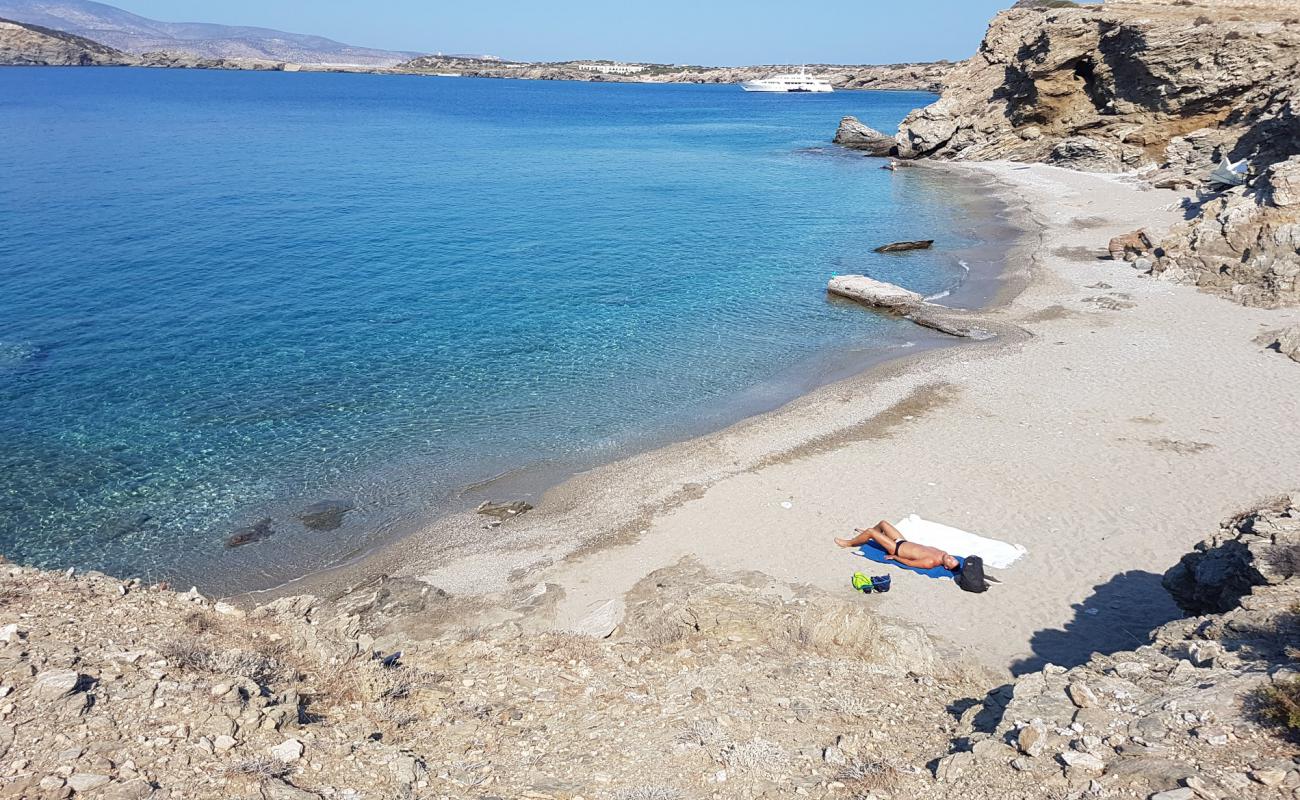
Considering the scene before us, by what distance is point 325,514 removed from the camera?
16.6m

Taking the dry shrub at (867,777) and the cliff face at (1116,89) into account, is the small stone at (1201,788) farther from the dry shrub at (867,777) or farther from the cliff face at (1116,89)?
the cliff face at (1116,89)

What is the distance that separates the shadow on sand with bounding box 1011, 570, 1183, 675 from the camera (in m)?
11.4

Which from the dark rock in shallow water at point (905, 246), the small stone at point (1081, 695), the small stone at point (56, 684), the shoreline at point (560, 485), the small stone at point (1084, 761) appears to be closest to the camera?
the small stone at point (1084, 761)

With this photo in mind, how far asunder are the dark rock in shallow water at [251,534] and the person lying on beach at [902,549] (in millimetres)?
11169

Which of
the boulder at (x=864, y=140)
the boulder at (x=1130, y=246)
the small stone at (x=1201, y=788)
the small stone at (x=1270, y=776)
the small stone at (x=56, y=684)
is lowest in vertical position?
the small stone at (x=56, y=684)

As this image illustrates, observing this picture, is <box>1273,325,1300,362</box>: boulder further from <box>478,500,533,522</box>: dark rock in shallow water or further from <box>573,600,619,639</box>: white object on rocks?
<box>478,500,533,522</box>: dark rock in shallow water

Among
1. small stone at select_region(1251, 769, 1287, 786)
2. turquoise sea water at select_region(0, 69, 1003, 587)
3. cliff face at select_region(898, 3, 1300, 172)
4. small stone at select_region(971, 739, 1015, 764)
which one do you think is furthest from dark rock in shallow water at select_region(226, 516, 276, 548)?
cliff face at select_region(898, 3, 1300, 172)

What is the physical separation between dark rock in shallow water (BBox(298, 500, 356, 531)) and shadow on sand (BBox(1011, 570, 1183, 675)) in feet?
41.6

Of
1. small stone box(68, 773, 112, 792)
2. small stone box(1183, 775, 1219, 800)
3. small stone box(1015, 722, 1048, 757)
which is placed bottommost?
small stone box(1015, 722, 1048, 757)

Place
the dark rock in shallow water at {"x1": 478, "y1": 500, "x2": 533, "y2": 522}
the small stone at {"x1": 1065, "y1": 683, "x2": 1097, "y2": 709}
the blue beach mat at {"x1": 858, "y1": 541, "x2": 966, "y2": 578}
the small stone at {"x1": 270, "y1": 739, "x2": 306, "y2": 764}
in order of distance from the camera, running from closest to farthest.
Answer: the small stone at {"x1": 270, "y1": 739, "x2": 306, "y2": 764}, the small stone at {"x1": 1065, "y1": 683, "x2": 1097, "y2": 709}, the blue beach mat at {"x1": 858, "y1": 541, "x2": 966, "y2": 578}, the dark rock in shallow water at {"x1": 478, "y1": 500, "x2": 533, "y2": 522}

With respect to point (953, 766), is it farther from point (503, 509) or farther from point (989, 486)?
point (503, 509)

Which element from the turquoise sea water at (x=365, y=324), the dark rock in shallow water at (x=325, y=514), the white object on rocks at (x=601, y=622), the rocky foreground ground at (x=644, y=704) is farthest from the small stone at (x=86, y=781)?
the dark rock in shallow water at (x=325, y=514)

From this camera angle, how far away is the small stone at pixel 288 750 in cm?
745

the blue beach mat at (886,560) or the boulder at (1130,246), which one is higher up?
the boulder at (1130,246)
